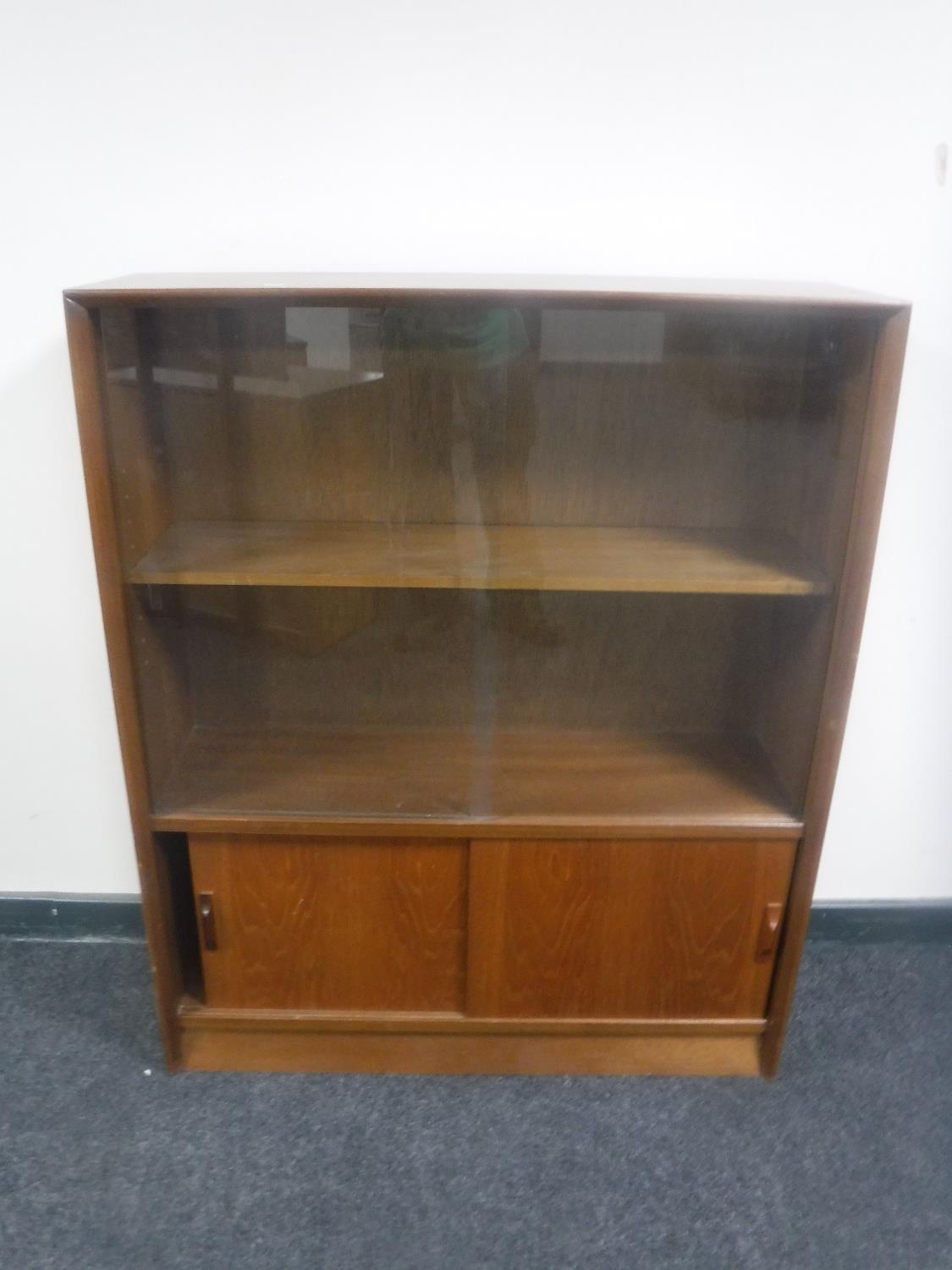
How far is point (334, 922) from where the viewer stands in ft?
3.91

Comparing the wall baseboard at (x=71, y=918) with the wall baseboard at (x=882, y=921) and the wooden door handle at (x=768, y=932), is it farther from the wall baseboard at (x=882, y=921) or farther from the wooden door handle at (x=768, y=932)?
the wall baseboard at (x=882, y=921)

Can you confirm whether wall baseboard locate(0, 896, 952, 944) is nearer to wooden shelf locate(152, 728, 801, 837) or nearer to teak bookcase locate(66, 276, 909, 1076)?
teak bookcase locate(66, 276, 909, 1076)

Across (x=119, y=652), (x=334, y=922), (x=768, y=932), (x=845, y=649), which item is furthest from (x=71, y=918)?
(x=845, y=649)

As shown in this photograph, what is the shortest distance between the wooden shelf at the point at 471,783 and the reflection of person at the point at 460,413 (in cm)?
18

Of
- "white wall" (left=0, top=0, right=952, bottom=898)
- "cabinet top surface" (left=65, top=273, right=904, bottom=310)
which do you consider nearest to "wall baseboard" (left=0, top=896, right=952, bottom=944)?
"white wall" (left=0, top=0, right=952, bottom=898)

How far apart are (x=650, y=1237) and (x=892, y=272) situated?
47.3 inches

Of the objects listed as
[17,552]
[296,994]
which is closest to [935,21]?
[17,552]

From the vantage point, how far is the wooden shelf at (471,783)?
3.70ft

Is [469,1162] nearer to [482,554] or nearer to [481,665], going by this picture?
[481,665]

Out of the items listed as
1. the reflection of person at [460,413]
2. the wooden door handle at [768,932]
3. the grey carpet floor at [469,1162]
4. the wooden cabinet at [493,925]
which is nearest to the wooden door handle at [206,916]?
the wooden cabinet at [493,925]

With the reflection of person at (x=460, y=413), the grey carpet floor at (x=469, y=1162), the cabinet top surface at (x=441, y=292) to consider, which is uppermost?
the cabinet top surface at (x=441, y=292)

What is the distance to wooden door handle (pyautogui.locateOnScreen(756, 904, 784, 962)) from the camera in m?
1.18

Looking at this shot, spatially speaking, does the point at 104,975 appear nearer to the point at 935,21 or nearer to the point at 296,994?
the point at 296,994

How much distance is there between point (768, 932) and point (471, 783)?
16.9 inches
